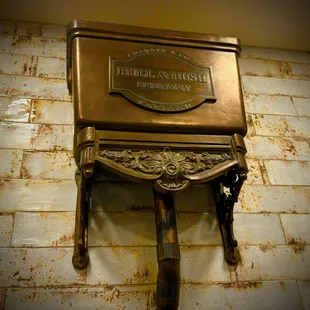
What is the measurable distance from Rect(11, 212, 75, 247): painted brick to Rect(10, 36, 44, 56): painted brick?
37.4 inches

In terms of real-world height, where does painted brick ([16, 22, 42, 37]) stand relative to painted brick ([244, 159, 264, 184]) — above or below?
above

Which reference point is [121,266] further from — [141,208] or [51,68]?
[51,68]

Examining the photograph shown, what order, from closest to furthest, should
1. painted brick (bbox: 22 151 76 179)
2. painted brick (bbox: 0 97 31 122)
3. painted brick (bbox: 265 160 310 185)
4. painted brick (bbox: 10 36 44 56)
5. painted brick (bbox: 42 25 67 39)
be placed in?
painted brick (bbox: 22 151 76 179), painted brick (bbox: 0 97 31 122), painted brick (bbox: 265 160 310 185), painted brick (bbox: 10 36 44 56), painted brick (bbox: 42 25 67 39)

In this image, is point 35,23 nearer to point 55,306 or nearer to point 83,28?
point 83,28

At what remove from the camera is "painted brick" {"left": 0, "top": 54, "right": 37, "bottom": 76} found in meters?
1.72

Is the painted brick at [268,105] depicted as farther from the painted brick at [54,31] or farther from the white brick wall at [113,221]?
the painted brick at [54,31]

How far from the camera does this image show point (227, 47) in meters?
1.46

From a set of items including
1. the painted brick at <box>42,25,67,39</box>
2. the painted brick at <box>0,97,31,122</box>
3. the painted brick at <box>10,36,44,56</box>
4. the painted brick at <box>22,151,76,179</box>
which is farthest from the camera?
the painted brick at <box>42,25,67,39</box>

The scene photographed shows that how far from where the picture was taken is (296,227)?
1.57m

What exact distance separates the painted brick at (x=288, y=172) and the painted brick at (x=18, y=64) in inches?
55.3

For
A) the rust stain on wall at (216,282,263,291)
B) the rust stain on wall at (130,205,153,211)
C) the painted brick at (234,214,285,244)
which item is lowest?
the rust stain on wall at (216,282,263,291)

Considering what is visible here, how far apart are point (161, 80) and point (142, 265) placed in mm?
788

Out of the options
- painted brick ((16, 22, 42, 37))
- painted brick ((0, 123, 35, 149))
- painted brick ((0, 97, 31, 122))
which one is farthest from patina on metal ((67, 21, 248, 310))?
painted brick ((16, 22, 42, 37))

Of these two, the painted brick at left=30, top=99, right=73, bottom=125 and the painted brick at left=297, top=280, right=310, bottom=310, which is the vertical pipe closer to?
the painted brick at left=297, top=280, right=310, bottom=310
